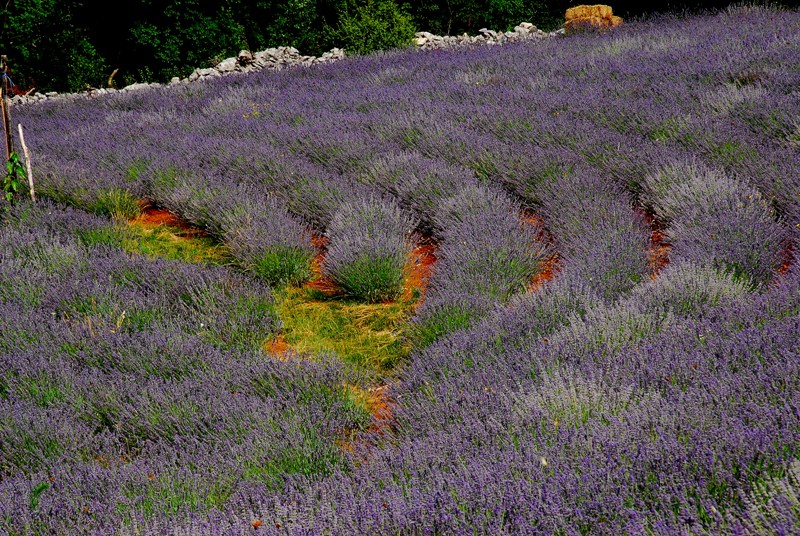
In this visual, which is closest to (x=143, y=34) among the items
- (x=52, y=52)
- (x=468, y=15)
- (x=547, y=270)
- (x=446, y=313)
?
(x=52, y=52)

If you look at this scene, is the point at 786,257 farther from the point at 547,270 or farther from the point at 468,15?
the point at 468,15

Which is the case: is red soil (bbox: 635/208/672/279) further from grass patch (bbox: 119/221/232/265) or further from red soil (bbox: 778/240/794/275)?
grass patch (bbox: 119/221/232/265)

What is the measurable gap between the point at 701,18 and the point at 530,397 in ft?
27.6

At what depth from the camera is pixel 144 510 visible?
7.30ft

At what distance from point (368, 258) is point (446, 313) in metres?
0.77

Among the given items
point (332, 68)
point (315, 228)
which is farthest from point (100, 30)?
point (315, 228)

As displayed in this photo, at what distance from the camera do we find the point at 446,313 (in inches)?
139

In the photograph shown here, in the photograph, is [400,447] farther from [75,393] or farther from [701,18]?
[701,18]

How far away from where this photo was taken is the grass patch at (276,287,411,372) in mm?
3566

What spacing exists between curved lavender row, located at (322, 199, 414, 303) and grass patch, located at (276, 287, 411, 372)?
0.09 m

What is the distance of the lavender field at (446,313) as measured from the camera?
1.94m

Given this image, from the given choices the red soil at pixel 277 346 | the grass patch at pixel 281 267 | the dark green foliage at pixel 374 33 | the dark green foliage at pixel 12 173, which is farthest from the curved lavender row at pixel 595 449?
the dark green foliage at pixel 374 33

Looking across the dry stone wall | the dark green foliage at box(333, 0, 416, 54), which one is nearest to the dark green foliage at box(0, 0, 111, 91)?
A: the dry stone wall

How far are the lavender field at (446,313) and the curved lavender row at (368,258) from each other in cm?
2
